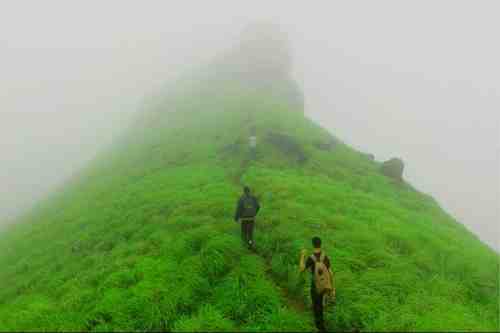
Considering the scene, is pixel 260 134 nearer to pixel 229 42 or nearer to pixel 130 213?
pixel 130 213

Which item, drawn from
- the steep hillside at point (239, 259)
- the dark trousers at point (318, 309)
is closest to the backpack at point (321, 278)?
the dark trousers at point (318, 309)

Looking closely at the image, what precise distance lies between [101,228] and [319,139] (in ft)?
73.4

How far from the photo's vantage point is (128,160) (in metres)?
34.9

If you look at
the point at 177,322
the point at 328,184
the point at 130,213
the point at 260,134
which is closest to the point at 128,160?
the point at 260,134

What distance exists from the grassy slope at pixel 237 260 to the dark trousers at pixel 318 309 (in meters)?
0.40

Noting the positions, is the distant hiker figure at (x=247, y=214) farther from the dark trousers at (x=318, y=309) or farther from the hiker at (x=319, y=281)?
the dark trousers at (x=318, y=309)

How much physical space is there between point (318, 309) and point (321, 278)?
0.93 metres

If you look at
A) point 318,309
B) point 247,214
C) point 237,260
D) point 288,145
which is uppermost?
point 288,145

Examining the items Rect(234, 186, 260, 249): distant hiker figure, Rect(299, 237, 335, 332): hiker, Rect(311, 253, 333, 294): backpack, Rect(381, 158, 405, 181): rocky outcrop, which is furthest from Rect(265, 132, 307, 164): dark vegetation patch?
Rect(311, 253, 333, 294): backpack

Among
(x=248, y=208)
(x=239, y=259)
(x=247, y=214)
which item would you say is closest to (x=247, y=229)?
(x=247, y=214)

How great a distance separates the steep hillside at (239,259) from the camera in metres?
9.16

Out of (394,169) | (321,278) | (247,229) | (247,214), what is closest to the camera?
(321,278)

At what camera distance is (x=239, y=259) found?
1197 centimetres

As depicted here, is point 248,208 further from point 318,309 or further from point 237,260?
point 318,309
